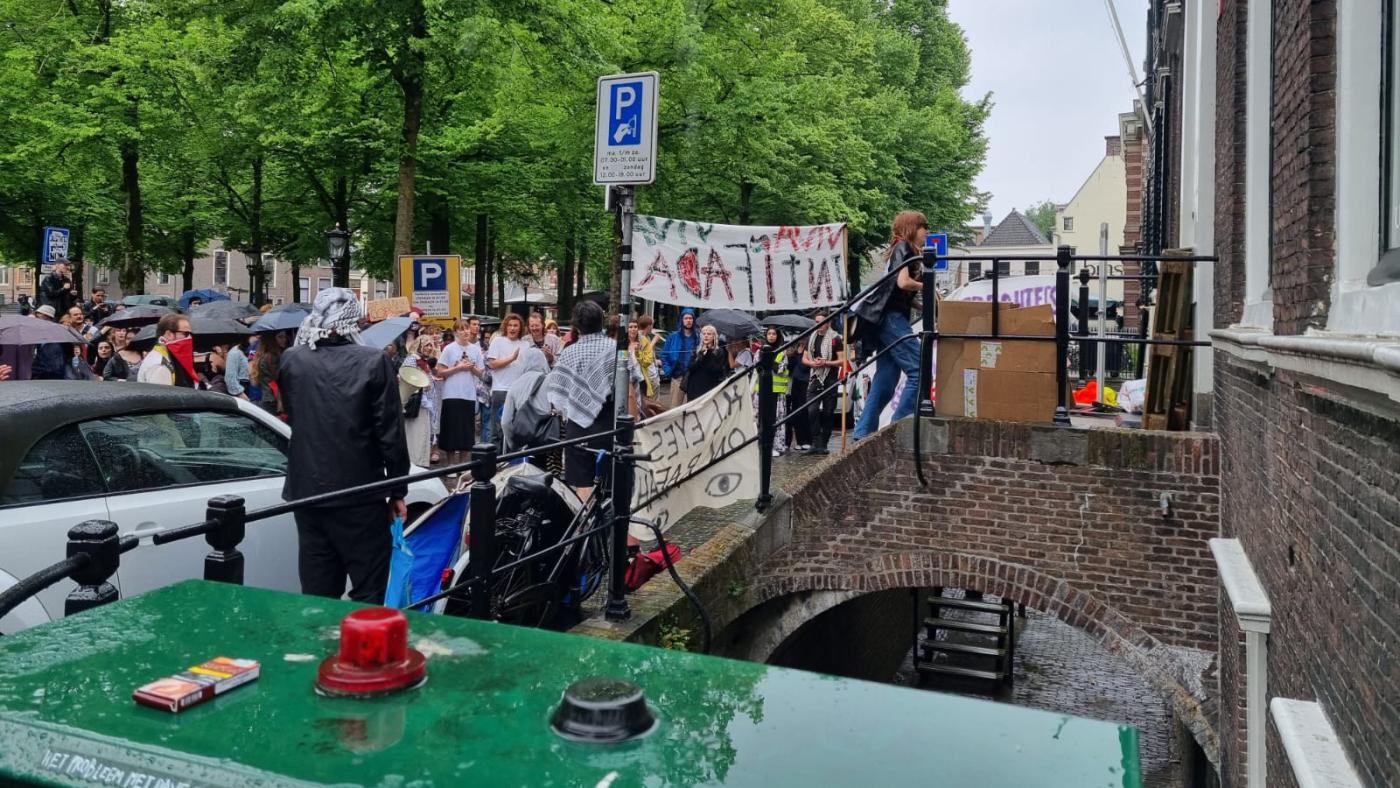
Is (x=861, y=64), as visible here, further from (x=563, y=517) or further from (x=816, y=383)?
(x=563, y=517)

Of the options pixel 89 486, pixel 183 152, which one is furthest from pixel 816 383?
pixel 183 152

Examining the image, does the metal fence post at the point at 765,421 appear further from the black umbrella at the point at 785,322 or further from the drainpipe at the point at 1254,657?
the black umbrella at the point at 785,322

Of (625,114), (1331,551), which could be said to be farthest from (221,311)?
(1331,551)

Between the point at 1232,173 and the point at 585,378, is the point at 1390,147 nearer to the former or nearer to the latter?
the point at 1232,173

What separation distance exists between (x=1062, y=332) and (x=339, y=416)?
15.3 ft

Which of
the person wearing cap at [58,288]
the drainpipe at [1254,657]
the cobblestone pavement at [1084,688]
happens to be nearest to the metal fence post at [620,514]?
the drainpipe at [1254,657]

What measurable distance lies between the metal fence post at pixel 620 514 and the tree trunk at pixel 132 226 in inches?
886

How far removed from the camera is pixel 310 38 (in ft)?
54.7

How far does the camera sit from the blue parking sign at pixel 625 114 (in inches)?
264

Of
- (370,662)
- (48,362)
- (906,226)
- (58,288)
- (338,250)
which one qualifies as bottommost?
(370,662)

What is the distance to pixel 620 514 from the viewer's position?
5.90 meters

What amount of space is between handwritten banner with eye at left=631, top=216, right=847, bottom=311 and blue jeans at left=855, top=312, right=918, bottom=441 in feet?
3.73

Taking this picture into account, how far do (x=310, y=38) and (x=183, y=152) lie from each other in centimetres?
990

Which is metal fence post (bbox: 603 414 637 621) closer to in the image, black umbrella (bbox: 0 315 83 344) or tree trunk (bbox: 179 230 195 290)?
black umbrella (bbox: 0 315 83 344)
